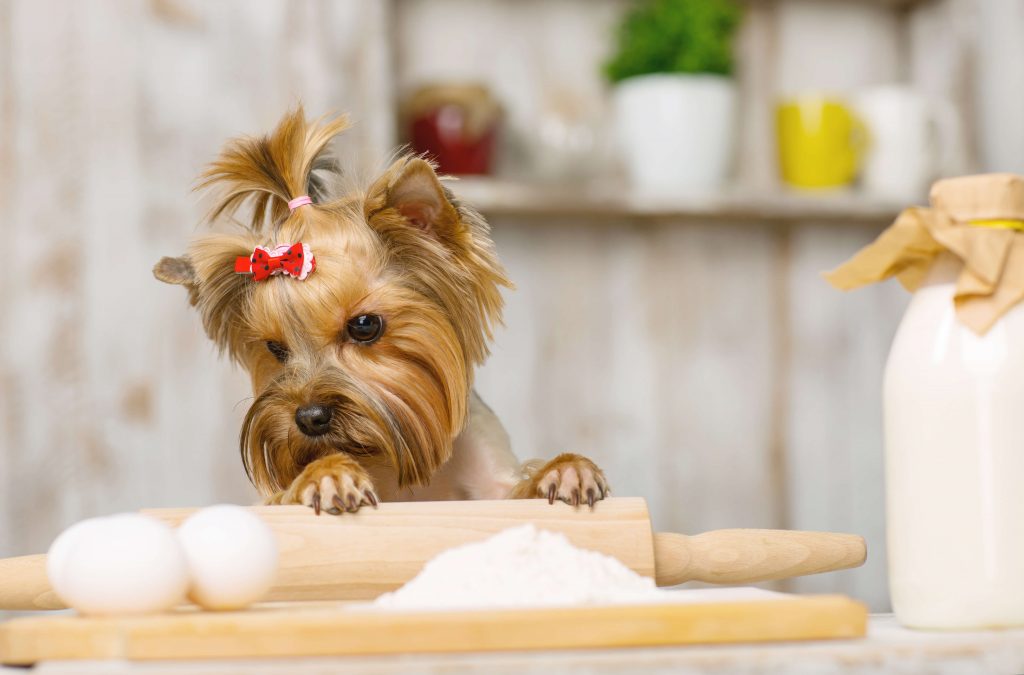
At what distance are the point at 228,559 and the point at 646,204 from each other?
1762 millimetres

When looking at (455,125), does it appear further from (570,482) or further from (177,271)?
(570,482)

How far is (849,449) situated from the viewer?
9.38ft

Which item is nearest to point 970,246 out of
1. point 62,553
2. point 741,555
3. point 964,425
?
point 964,425

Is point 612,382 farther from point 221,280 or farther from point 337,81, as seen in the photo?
point 221,280

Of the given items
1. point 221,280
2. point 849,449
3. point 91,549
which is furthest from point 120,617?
point 849,449

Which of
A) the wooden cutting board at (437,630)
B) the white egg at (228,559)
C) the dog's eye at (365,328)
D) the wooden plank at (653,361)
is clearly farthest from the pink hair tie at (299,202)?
the wooden plank at (653,361)

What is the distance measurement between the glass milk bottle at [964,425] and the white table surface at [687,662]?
0.36ft

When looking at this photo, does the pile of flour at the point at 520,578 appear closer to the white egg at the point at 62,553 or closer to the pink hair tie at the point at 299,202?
the white egg at the point at 62,553

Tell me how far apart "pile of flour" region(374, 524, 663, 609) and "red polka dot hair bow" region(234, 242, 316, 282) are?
0.65 m

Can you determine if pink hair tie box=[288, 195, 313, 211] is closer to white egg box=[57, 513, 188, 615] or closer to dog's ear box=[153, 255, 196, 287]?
dog's ear box=[153, 255, 196, 287]

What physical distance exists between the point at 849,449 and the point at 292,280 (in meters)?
1.75

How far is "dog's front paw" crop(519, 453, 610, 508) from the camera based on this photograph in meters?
1.23

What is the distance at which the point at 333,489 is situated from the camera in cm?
116

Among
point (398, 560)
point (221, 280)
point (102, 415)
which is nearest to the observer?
point (398, 560)
